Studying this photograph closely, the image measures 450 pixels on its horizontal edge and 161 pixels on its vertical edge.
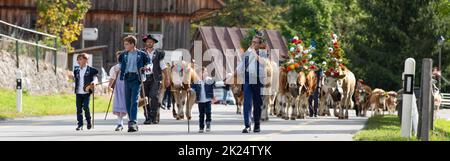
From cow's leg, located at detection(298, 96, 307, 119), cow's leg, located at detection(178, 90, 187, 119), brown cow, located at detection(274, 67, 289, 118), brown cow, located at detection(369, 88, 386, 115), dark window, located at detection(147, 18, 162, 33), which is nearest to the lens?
cow's leg, located at detection(178, 90, 187, 119)

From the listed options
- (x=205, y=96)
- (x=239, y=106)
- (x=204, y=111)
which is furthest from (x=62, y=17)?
(x=204, y=111)

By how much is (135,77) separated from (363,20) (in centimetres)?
5159

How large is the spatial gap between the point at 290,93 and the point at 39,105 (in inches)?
307

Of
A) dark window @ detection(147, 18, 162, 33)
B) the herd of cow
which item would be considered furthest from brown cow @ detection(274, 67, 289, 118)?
dark window @ detection(147, 18, 162, 33)

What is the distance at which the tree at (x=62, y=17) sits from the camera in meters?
55.5

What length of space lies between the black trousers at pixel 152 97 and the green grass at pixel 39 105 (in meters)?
3.81

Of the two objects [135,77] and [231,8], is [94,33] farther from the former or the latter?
[135,77]

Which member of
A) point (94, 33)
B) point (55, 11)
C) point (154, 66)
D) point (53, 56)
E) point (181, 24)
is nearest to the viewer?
point (154, 66)

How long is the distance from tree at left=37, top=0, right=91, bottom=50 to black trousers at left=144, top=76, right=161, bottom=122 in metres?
29.0

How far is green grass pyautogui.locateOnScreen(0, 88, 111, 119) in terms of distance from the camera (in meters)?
31.3

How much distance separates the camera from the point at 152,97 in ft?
85.4

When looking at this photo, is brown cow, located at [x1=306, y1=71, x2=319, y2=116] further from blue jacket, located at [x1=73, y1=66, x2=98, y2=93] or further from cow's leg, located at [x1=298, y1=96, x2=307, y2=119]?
blue jacket, located at [x1=73, y1=66, x2=98, y2=93]
